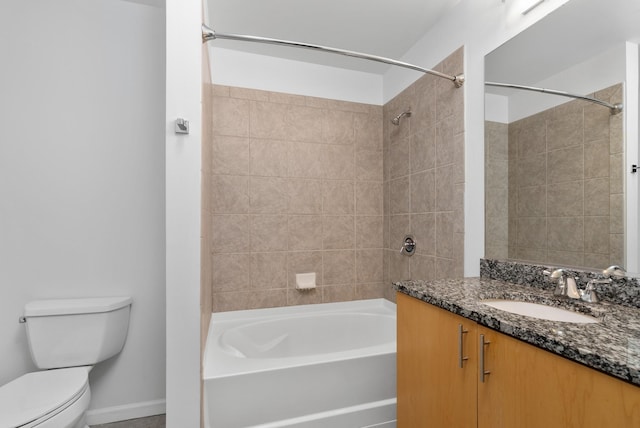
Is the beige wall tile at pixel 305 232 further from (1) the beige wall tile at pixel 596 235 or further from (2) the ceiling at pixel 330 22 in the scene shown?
(1) the beige wall tile at pixel 596 235

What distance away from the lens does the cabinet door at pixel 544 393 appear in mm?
585

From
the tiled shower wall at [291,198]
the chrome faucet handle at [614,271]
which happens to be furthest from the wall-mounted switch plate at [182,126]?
the chrome faucet handle at [614,271]

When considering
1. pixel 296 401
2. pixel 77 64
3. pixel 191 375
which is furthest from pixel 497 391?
pixel 77 64

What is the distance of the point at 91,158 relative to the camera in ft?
6.02

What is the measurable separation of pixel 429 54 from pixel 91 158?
2.31 metres

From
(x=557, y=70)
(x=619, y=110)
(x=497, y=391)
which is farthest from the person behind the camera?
(x=557, y=70)

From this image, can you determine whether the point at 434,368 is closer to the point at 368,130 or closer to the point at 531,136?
the point at 531,136

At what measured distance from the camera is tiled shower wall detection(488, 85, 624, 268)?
1113 millimetres

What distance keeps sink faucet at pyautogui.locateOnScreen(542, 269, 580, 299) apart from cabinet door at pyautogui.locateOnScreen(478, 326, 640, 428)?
47 centimetres

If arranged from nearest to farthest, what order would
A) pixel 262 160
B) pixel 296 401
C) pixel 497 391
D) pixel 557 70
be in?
pixel 497 391 → pixel 557 70 → pixel 296 401 → pixel 262 160

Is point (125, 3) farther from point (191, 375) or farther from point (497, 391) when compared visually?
point (497, 391)

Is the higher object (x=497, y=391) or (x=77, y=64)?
(x=77, y=64)

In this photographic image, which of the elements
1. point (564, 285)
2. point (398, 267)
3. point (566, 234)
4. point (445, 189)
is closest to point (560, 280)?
point (564, 285)

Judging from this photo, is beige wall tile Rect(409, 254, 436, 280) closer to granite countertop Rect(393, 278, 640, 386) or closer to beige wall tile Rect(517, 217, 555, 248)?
beige wall tile Rect(517, 217, 555, 248)
